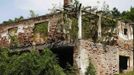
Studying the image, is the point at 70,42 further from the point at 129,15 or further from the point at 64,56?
the point at 129,15

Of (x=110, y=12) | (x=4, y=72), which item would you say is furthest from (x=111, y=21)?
(x=4, y=72)

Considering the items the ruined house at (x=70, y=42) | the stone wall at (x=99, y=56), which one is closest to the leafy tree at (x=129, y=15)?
the ruined house at (x=70, y=42)

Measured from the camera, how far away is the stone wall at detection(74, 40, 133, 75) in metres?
27.9

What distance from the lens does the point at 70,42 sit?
92.4 ft

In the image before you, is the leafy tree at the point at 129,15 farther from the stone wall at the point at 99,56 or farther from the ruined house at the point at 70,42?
the stone wall at the point at 99,56

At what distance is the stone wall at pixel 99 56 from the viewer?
2794cm

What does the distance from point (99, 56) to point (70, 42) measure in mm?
2498

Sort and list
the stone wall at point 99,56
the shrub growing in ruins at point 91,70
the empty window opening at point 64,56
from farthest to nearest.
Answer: the empty window opening at point 64,56, the stone wall at point 99,56, the shrub growing in ruins at point 91,70

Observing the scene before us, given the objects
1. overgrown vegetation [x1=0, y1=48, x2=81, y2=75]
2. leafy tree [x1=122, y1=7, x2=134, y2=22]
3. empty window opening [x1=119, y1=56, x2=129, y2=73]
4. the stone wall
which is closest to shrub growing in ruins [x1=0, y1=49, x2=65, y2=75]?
overgrown vegetation [x1=0, y1=48, x2=81, y2=75]

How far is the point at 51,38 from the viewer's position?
2994 centimetres

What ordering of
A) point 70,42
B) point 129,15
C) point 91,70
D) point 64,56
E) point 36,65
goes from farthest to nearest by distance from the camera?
1. point 129,15
2. point 64,56
3. point 70,42
4. point 91,70
5. point 36,65

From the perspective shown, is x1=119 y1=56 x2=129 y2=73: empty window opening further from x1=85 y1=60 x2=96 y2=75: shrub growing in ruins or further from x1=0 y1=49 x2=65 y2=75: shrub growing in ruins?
x1=0 y1=49 x2=65 y2=75: shrub growing in ruins

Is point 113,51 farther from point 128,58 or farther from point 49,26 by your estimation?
point 49,26

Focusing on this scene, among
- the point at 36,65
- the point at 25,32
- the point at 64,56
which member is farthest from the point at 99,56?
the point at 25,32
